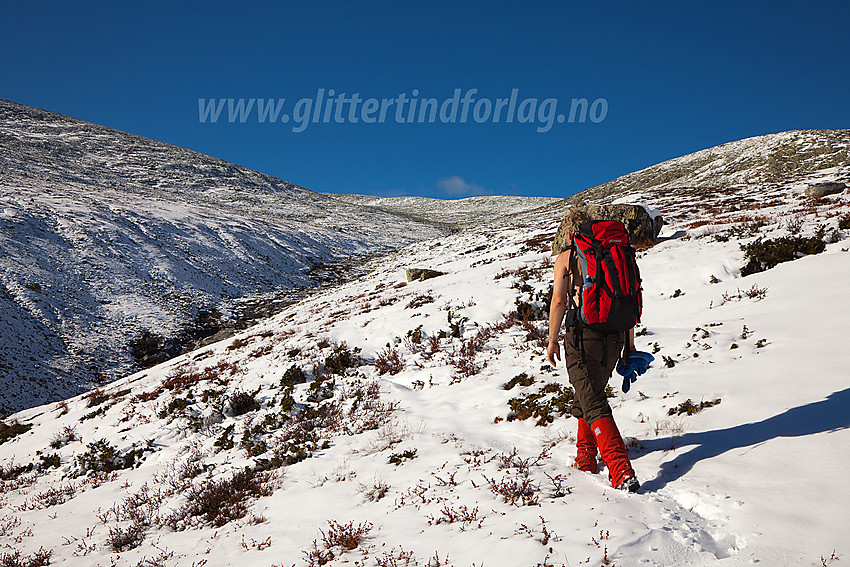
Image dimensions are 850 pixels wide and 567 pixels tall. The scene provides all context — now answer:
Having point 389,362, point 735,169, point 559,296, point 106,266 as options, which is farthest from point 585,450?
point 735,169

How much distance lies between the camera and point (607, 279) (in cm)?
395

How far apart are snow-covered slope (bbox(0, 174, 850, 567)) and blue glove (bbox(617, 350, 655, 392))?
93cm

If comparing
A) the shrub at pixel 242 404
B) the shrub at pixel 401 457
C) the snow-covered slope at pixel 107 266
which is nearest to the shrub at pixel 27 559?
the shrub at pixel 242 404

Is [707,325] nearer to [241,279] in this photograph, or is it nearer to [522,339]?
[522,339]

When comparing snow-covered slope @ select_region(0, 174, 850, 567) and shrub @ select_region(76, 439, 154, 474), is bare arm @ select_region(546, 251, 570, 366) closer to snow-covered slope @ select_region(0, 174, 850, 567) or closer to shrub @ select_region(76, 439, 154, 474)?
snow-covered slope @ select_region(0, 174, 850, 567)

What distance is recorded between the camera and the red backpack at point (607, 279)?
3.95 metres

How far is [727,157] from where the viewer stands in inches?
2510

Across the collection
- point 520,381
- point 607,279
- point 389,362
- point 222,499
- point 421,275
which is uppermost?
point 421,275

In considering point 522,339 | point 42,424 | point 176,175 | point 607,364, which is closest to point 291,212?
point 176,175

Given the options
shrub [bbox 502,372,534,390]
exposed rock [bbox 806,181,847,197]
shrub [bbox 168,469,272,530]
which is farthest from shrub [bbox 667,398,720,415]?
exposed rock [bbox 806,181,847,197]

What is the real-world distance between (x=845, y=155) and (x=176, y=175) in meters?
100

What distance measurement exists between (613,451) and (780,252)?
946cm

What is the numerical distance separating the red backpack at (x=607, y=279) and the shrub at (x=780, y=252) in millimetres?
8384

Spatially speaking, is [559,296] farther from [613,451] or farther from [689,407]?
[689,407]
